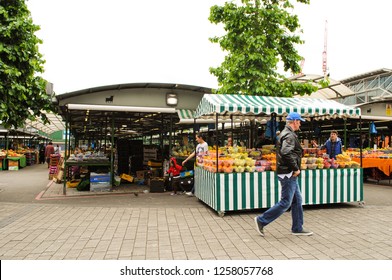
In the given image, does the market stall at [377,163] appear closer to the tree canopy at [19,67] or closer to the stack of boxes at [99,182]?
the stack of boxes at [99,182]

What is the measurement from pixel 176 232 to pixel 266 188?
262cm

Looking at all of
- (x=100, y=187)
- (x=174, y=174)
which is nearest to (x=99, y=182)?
(x=100, y=187)

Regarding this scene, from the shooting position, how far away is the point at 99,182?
10641mm

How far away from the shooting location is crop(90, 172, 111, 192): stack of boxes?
10.6 m

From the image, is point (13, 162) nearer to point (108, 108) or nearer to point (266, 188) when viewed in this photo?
point (108, 108)

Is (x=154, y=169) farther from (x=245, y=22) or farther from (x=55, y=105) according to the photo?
(x=245, y=22)

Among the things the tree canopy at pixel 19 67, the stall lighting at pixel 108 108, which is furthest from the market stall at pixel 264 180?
the tree canopy at pixel 19 67

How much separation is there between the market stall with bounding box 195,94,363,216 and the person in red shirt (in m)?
1.85

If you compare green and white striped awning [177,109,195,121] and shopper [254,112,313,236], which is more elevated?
green and white striped awning [177,109,195,121]

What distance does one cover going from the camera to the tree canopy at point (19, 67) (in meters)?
8.62

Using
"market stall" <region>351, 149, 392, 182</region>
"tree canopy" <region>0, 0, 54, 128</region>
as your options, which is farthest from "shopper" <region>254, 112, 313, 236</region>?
"market stall" <region>351, 149, 392, 182</region>

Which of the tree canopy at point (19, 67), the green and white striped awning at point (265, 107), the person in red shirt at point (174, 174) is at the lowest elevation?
the person in red shirt at point (174, 174)

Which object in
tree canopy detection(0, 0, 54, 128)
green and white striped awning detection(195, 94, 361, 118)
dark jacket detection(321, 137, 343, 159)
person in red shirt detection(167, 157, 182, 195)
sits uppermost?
tree canopy detection(0, 0, 54, 128)

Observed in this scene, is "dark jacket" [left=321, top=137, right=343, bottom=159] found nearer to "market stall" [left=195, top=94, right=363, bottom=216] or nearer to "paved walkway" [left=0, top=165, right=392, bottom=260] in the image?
"market stall" [left=195, top=94, right=363, bottom=216]
